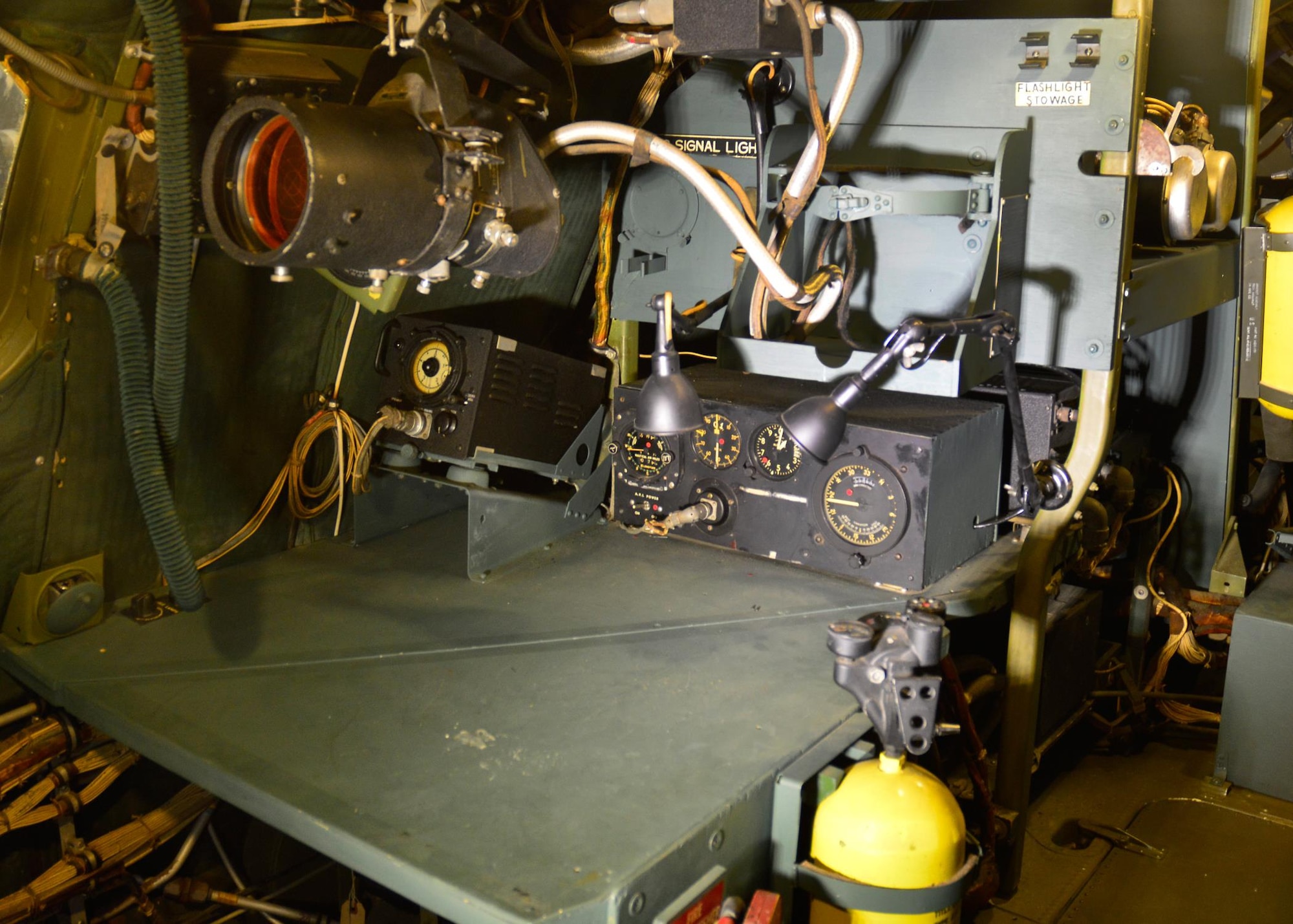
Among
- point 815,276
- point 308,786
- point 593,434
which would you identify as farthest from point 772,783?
point 593,434

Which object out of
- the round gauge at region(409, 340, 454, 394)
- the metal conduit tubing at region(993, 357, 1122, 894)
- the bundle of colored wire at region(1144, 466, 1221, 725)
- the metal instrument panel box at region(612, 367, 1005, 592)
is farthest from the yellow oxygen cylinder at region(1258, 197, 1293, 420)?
the round gauge at region(409, 340, 454, 394)

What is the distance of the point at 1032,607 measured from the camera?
2119 mm

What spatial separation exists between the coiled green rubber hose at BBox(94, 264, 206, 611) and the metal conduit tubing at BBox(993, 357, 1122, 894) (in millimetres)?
1482

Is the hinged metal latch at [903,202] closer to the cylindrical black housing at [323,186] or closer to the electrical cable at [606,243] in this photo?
the electrical cable at [606,243]

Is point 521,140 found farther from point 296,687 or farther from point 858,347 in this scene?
point 296,687

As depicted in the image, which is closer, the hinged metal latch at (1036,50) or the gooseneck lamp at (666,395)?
the gooseneck lamp at (666,395)

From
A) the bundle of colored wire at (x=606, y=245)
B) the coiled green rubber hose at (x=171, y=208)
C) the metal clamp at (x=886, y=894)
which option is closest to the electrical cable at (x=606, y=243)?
the bundle of colored wire at (x=606, y=245)

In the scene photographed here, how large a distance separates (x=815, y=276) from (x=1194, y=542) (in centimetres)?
142

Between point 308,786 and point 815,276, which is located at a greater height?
point 815,276

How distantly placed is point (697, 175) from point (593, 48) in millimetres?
360

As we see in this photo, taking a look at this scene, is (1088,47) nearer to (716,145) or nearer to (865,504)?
(716,145)

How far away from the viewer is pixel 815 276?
6.91 feet

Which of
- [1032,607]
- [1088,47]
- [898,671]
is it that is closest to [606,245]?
[1088,47]

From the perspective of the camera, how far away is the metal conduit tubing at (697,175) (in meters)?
1.92
